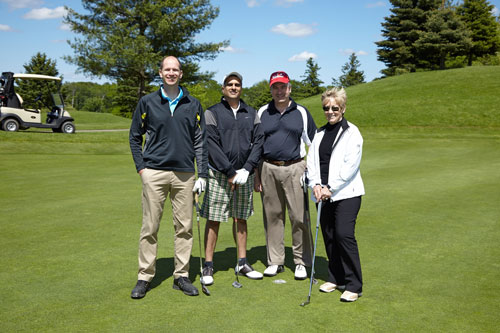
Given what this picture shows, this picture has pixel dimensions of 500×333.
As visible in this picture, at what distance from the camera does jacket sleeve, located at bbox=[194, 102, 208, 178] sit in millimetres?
4234

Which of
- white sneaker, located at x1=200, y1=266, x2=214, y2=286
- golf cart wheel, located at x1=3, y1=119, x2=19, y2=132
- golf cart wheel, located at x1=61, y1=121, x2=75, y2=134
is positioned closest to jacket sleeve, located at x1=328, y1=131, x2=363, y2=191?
white sneaker, located at x1=200, y1=266, x2=214, y2=286

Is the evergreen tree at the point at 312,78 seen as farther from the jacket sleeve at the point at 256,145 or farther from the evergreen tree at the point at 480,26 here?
the jacket sleeve at the point at 256,145

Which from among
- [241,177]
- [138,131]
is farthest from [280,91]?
[138,131]

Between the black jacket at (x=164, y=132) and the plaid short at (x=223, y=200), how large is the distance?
0.45m

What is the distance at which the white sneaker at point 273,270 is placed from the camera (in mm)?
4561

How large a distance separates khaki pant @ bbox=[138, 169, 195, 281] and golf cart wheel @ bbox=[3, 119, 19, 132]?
1797 cm

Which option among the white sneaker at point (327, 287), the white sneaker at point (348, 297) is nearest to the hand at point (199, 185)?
the white sneaker at point (327, 287)

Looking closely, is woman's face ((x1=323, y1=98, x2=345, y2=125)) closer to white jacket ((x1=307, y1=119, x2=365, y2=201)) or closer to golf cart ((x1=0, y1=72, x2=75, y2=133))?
white jacket ((x1=307, y1=119, x2=365, y2=201))

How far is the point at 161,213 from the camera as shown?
422cm

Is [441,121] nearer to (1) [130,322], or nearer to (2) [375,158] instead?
(2) [375,158]

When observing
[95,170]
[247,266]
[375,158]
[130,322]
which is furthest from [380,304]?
[375,158]

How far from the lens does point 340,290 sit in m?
4.20

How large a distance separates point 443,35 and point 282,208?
158 feet

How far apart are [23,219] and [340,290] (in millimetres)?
4559
